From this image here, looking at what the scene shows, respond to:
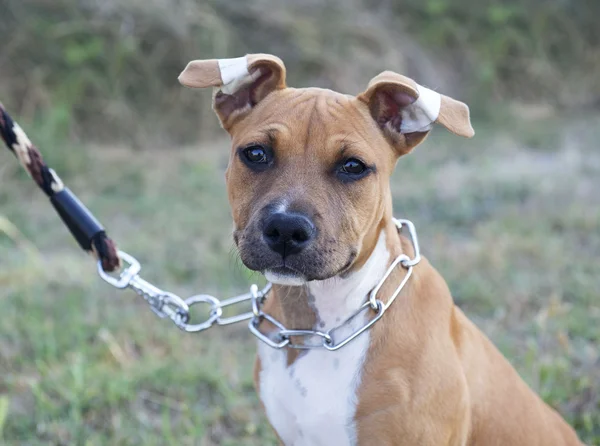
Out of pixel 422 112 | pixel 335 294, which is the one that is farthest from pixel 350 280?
pixel 422 112

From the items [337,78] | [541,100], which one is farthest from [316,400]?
[541,100]

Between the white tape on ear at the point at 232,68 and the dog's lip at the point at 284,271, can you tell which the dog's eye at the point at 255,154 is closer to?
the white tape on ear at the point at 232,68

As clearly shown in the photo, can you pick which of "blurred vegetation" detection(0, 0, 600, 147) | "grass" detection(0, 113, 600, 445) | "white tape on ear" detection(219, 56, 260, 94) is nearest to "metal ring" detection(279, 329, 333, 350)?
"grass" detection(0, 113, 600, 445)

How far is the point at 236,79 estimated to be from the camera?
288 centimetres

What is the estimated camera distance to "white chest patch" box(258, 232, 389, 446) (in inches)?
→ 105

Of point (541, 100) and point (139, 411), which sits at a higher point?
point (139, 411)

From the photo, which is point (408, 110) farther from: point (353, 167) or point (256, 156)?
point (256, 156)

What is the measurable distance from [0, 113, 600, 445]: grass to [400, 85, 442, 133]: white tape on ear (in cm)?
90

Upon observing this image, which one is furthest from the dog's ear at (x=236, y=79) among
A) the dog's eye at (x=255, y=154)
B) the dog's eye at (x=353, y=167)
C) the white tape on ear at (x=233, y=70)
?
the dog's eye at (x=353, y=167)

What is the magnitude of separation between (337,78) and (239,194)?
29.6 feet

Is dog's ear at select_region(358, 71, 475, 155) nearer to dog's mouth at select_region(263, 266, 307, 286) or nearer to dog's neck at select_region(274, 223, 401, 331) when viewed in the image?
dog's neck at select_region(274, 223, 401, 331)

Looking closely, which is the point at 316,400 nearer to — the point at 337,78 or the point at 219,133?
the point at 219,133

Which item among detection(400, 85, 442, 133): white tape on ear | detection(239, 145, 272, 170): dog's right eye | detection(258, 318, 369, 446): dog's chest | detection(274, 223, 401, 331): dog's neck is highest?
detection(400, 85, 442, 133): white tape on ear

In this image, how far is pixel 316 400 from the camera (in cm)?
271
